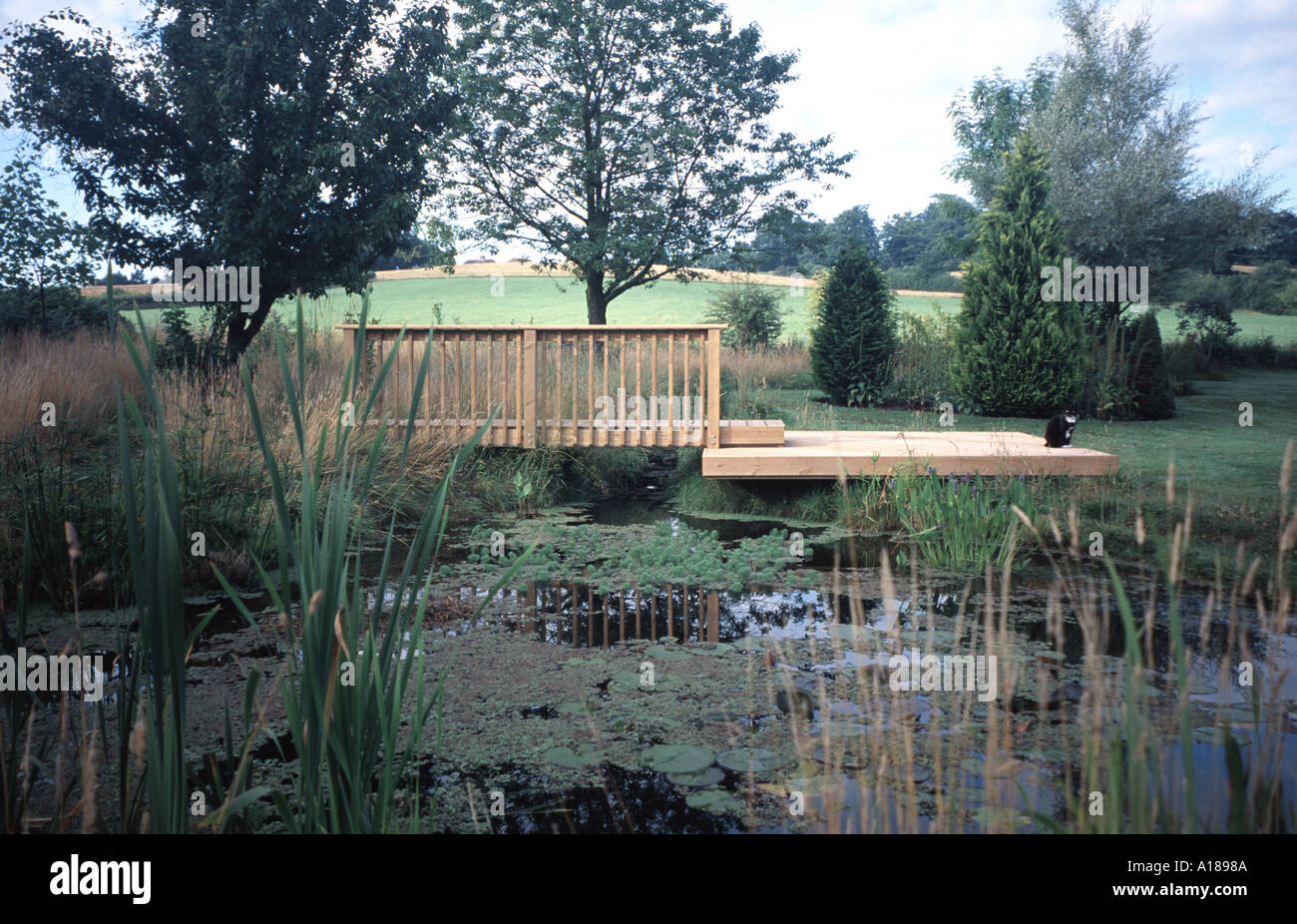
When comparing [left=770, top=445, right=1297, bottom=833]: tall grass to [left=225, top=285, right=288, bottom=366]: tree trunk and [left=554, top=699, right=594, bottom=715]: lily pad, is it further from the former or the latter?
[left=225, top=285, right=288, bottom=366]: tree trunk

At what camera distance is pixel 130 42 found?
376 inches

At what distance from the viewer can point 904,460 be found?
5.58 m

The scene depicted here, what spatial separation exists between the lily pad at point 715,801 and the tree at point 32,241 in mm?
10470

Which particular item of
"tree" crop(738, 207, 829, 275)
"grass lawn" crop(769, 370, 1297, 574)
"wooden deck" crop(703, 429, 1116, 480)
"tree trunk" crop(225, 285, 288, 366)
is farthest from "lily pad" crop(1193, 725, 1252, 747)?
"tree" crop(738, 207, 829, 275)

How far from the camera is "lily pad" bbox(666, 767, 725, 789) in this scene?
214cm

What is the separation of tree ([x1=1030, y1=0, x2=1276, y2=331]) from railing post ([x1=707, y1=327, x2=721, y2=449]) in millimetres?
12382

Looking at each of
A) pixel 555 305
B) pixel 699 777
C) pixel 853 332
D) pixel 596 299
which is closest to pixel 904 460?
pixel 699 777

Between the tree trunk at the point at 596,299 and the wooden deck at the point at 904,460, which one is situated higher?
the tree trunk at the point at 596,299

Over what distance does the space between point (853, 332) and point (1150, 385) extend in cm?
329

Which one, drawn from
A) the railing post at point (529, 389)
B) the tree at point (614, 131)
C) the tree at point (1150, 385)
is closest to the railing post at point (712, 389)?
the railing post at point (529, 389)

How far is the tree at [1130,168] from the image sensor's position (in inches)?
639

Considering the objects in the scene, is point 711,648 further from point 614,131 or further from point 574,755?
point 614,131

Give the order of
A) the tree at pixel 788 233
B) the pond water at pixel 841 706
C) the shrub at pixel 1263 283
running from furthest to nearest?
the tree at pixel 788 233 → the shrub at pixel 1263 283 → the pond water at pixel 841 706

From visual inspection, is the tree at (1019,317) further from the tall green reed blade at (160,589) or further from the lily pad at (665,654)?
the tall green reed blade at (160,589)
